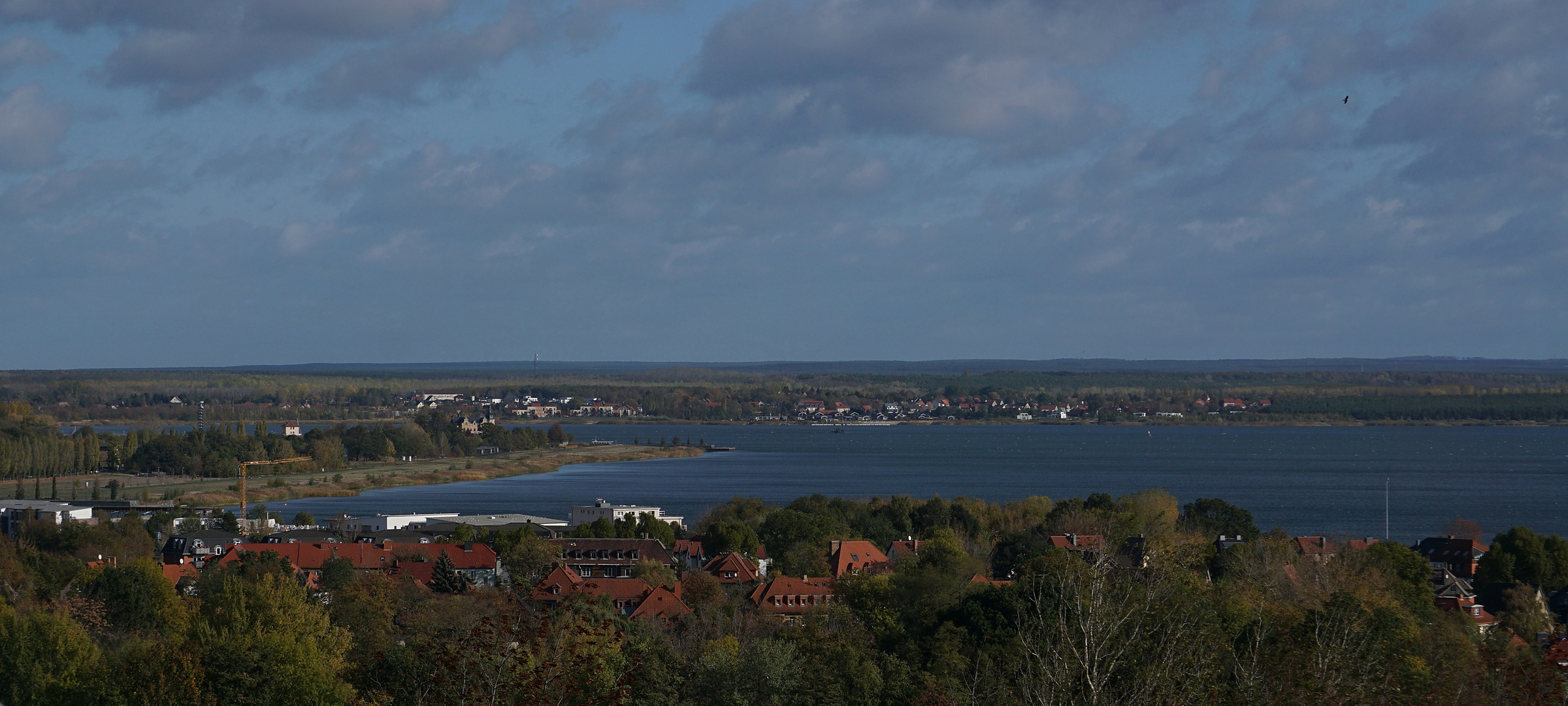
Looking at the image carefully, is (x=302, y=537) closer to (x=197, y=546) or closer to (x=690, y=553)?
(x=197, y=546)

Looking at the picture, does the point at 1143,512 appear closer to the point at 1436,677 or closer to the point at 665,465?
the point at 1436,677

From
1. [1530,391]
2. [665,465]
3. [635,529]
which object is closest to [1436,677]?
A: [635,529]

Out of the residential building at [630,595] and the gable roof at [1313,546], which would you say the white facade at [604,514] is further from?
the gable roof at [1313,546]

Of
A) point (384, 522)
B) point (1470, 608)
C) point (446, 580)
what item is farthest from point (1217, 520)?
point (384, 522)

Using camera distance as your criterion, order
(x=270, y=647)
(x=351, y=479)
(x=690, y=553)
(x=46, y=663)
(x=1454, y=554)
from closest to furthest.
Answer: (x=270, y=647) < (x=46, y=663) < (x=1454, y=554) < (x=690, y=553) < (x=351, y=479)

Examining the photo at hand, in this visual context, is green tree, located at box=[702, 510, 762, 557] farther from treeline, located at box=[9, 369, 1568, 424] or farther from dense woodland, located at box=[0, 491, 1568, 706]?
treeline, located at box=[9, 369, 1568, 424]
